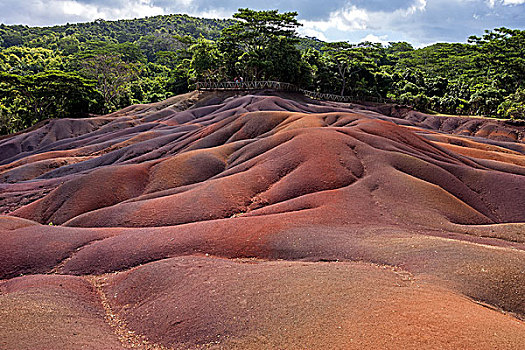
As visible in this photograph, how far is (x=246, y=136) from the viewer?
29.0 m

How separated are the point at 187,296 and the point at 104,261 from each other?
512cm

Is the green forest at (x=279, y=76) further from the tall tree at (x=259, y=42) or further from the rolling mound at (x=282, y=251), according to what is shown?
the rolling mound at (x=282, y=251)

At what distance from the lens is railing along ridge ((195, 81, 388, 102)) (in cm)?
6331

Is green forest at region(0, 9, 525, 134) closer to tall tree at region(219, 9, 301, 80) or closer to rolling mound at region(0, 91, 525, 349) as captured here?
tall tree at region(219, 9, 301, 80)

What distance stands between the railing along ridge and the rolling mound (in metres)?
39.7

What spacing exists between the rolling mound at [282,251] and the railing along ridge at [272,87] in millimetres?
39679

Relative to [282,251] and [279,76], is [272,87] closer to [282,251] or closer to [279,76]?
[279,76]

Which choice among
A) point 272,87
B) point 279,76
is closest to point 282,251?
point 272,87

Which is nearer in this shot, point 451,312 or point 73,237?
point 451,312

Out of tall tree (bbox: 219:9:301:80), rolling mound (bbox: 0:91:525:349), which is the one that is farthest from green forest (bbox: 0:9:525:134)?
rolling mound (bbox: 0:91:525:349)

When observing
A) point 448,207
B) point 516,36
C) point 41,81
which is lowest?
point 448,207

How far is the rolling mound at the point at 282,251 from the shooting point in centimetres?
666

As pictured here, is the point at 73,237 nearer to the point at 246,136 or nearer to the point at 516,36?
the point at 246,136

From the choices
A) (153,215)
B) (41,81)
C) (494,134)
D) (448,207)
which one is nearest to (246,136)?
(153,215)
